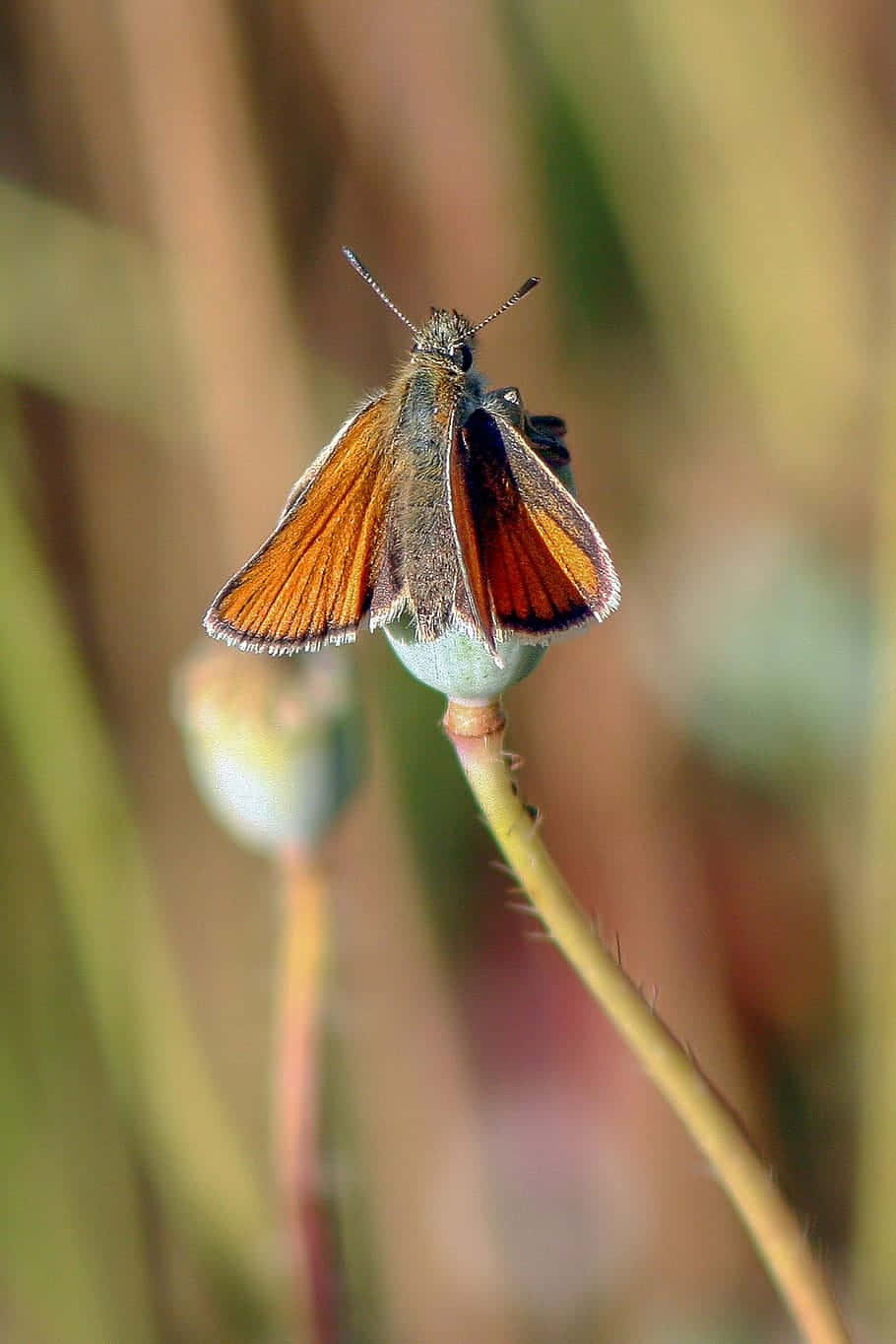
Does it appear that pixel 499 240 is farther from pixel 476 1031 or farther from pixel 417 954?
pixel 476 1031

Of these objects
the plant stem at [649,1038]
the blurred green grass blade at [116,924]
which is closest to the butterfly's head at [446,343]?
the plant stem at [649,1038]

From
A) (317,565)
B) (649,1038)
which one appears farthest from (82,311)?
(649,1038)

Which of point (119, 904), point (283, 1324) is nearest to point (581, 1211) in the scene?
point (283, 1324)

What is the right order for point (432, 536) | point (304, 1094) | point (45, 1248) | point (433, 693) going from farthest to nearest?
point (433, 693) → point (45, 1248) → point (304, 1094) → point (432, 536)

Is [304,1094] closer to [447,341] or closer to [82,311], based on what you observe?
[447,341]

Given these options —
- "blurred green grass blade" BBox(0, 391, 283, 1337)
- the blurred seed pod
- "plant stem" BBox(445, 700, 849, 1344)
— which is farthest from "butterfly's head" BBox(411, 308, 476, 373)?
"blurred green grass blade" BBox(0, 391, 283, 1337)
